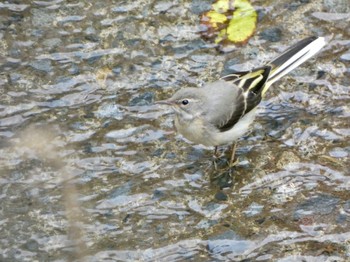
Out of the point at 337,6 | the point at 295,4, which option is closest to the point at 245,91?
the point at 295,4

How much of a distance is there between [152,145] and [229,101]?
94 centimetres

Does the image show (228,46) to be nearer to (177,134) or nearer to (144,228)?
(177,134)

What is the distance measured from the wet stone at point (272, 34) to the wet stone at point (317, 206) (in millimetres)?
2483

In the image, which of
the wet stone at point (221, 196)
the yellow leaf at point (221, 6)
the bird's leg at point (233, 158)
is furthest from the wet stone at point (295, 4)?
the wet stone at point (221, 196)

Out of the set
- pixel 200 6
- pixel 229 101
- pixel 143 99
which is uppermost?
pixel 200 6

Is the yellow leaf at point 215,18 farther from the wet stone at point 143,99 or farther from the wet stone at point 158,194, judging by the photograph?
the wet stone at point 158,194

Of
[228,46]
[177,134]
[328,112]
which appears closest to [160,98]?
[177,134]

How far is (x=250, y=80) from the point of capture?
28.9 ft

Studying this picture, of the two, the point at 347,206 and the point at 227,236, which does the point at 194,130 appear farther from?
the point at 347,206

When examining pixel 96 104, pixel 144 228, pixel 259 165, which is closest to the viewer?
pixel 144 228

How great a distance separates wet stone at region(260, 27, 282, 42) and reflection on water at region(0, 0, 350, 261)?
2cm

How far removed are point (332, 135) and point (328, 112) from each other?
0.37 m

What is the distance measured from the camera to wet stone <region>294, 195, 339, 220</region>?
7.79m

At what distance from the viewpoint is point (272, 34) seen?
979cm
